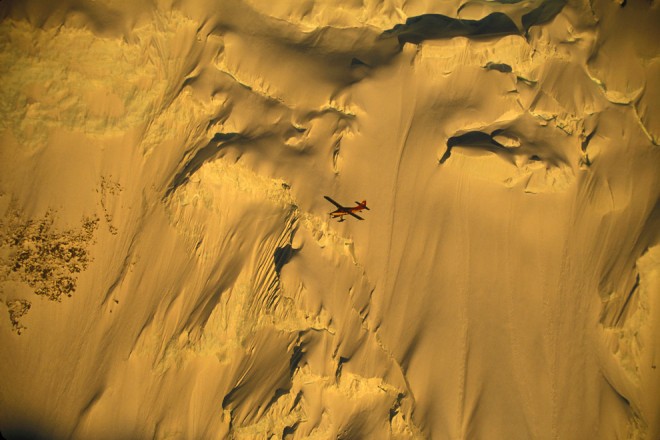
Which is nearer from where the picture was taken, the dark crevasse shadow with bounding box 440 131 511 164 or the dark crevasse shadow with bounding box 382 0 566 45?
the dark crevasse shadow with bounding box 440 131 511 164

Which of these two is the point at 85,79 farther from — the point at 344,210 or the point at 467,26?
the point at 467,26

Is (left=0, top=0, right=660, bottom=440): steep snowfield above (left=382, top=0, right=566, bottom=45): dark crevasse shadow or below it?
below

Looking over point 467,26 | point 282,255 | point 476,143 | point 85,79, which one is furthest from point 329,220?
point 85,79

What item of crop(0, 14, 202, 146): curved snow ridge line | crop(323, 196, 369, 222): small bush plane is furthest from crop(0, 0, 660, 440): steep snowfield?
crop(323, 196, 369, 222): small bush plane

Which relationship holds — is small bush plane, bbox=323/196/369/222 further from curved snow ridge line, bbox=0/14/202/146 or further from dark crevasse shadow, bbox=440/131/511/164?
curved snow ridge line, bbox=0/14/202/146

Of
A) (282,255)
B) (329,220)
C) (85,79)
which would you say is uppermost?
(85,79)

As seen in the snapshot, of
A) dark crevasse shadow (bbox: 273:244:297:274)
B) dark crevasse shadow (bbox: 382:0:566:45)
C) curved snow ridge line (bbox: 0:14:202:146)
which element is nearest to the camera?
dark crevasse shadow (bbox: 273:244:297:274)
